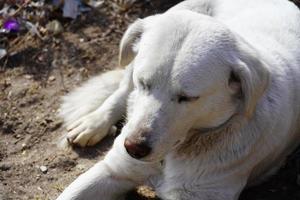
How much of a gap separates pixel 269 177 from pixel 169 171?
30.6 inches

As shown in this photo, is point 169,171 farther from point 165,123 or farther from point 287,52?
point 287,52

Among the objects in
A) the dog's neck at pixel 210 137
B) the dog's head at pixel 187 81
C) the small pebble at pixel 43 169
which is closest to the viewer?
the dog's head at pixel 187 81

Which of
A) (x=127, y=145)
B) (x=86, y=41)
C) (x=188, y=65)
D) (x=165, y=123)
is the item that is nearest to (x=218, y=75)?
(x=188, y=65)

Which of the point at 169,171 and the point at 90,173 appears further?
the point at 90,173

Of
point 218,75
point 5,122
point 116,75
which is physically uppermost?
point 218,75

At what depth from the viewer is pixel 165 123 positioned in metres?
2.79

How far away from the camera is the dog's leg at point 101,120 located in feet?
13.4

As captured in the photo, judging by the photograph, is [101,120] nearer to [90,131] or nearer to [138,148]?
[90,131]

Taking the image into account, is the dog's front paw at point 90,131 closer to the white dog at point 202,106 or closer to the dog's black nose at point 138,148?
the white dog at point 202,106

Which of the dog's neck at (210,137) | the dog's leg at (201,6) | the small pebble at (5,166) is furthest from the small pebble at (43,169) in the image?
the dog's leg at (201,6)

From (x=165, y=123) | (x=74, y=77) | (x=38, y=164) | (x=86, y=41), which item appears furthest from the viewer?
(x=86, y=41)

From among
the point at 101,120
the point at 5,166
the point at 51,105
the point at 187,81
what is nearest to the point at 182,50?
the point at 187,81

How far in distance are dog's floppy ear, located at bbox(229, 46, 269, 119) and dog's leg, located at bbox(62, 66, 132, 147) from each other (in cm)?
122

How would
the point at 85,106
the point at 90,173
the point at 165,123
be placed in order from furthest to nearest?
the point at 85,106, the point at 90,173, the point at 165,123
